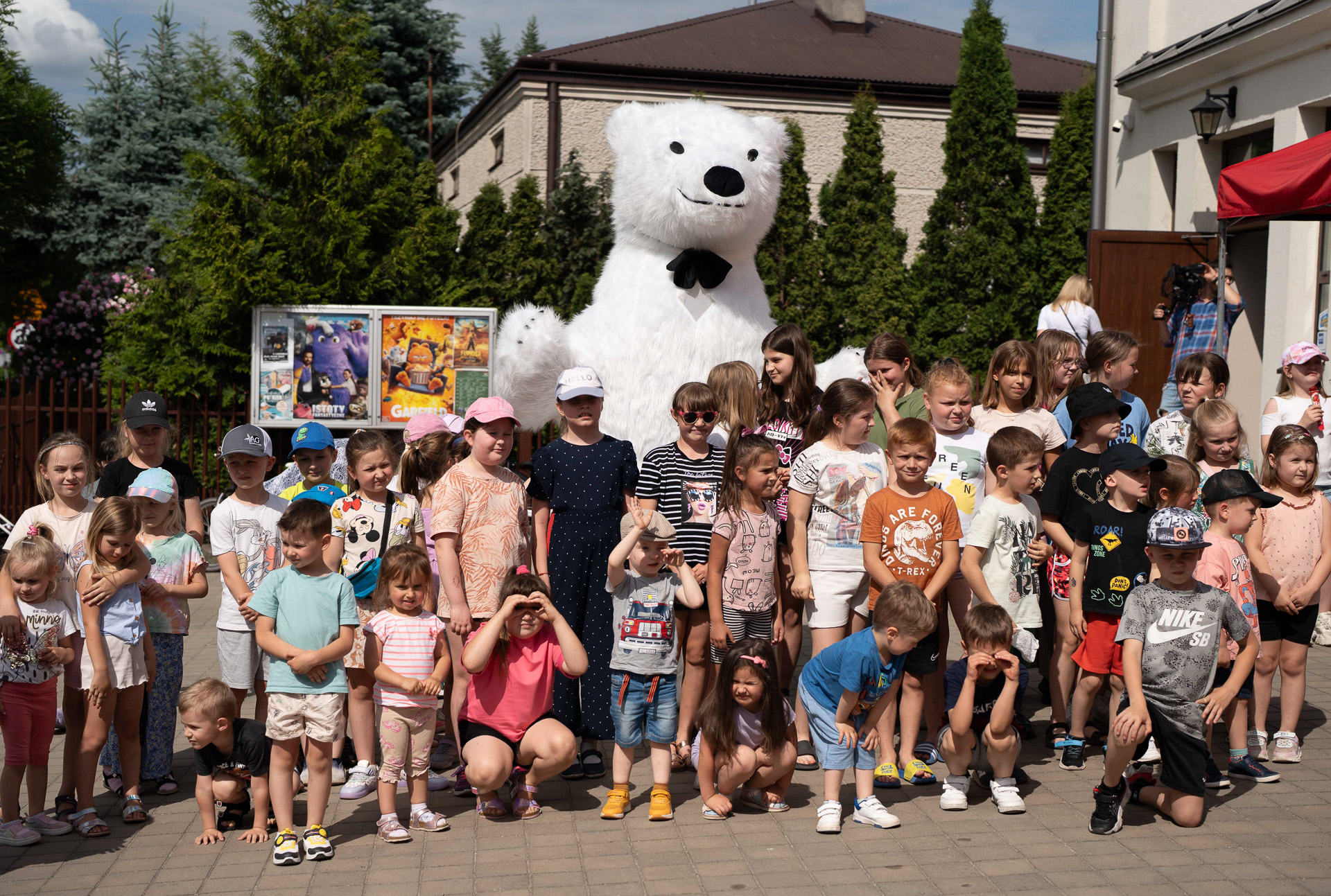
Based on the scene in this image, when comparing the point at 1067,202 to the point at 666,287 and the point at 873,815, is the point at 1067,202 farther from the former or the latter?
the point at 873,815

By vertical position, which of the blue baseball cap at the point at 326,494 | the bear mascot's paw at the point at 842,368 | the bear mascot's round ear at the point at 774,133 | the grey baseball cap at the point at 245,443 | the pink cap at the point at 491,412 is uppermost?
the bear mascot's round ear at the point at 774,133

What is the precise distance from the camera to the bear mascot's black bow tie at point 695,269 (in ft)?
23.7

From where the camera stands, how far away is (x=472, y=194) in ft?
83.5

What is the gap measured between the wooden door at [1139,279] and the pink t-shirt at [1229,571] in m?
6.47

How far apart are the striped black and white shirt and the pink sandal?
1150mm

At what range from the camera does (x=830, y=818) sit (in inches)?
167

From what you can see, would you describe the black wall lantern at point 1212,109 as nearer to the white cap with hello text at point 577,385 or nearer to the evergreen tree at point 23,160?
the white cap with hello text at point 577,385

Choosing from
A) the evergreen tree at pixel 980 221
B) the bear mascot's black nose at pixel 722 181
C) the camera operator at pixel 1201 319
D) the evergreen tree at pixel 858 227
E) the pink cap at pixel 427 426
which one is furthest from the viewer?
the evergreen tree at pixel 980 221

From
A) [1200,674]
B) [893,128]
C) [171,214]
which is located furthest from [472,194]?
[1200,674]

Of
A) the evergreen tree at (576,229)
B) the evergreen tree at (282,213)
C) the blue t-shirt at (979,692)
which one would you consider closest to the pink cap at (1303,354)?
the blue t-shirt at (979,692)

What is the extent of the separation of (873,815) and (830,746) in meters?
0.31

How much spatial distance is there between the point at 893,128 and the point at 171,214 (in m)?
13.5

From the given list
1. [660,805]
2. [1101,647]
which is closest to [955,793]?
[1101,647]

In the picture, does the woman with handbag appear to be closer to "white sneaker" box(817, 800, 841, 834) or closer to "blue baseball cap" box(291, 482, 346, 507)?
"blue baseball cap" box(291, 482, 346, 507)
